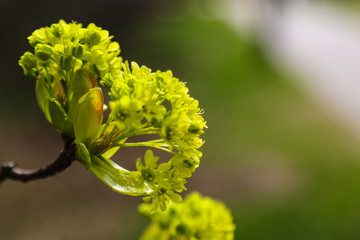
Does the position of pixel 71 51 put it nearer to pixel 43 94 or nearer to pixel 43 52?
pixel 43 52

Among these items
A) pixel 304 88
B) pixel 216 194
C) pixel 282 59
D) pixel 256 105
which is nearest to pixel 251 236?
pixel 216 194

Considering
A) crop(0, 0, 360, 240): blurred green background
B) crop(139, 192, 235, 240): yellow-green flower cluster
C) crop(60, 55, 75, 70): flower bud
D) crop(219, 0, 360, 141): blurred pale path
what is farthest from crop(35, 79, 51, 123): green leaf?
crop(219, 0, 360, 141): blurred pale path

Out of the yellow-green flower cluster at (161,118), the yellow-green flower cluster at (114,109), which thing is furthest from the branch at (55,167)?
the yellow-green flower cluster at (161,118)

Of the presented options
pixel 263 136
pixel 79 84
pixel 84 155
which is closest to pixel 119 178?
pixel 84 155

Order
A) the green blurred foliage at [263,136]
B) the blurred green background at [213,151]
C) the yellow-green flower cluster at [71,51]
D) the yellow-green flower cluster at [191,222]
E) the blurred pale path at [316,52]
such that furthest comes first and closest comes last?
the blurred pale path at [316,52], the green blurred foliage at [263,136], the blurred green background at [213,151], the yellow-green flower cluster at [191,222], the yellow-green flower cluster at [71,51]

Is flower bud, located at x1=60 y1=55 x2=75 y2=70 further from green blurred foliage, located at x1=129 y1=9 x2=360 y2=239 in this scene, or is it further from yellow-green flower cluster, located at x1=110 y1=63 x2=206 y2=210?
green blurred foliage, located at x1=129 y1=9 x2=360 y2=239

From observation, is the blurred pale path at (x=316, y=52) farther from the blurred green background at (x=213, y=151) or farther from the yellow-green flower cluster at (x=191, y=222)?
the yellow-green flower cluster at (x=191, y=222)

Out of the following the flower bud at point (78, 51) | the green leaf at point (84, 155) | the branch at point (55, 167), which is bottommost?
the branch at point (55, 167)
